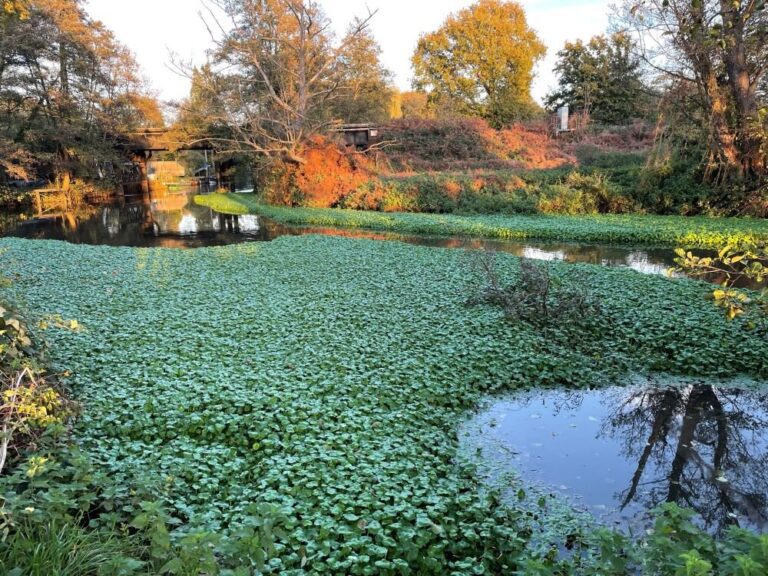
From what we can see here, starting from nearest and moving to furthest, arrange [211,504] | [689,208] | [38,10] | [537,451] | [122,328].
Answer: [211,504]
[537,451]
[122,328]
[689,208]
[38,10]

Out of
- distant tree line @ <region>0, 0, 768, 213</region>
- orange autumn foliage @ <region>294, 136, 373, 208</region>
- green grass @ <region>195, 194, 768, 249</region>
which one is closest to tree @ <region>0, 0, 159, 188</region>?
distant tree line @ <region>0, 0, 768, 213</region>

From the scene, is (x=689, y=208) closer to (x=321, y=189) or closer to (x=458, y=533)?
(x=321, y=189)

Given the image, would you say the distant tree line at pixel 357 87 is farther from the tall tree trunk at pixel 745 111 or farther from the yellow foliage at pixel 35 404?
the yellow foliage at pixel 35 404

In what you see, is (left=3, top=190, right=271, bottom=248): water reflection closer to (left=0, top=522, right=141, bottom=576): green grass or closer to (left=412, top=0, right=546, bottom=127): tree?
(left=0, top=522, right=141, bottom=576): green grass

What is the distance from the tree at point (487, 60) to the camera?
41.0m

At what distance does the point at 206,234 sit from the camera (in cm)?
1933

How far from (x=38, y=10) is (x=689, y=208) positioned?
109 ft

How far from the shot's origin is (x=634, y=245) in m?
14.2

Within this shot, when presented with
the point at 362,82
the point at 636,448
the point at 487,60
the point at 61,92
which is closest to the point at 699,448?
the point at 636,448

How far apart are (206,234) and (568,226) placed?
12736 mm

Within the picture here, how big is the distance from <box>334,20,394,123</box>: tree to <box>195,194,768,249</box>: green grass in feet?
27.9

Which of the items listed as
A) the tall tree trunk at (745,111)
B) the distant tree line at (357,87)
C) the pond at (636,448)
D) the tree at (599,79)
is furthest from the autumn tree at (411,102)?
the pond at (636,448)

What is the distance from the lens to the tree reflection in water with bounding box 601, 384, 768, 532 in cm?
396

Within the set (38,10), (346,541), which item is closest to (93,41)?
(38,10)
